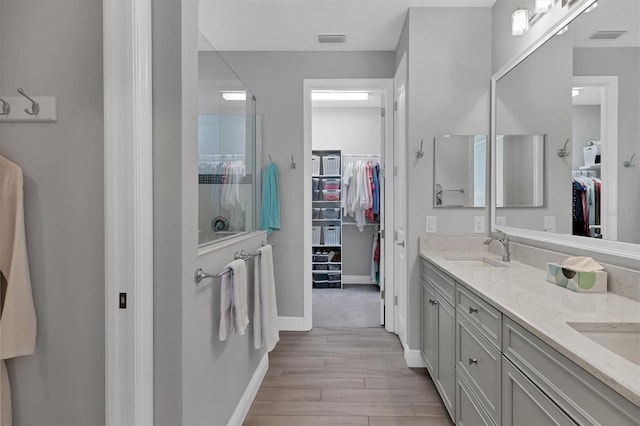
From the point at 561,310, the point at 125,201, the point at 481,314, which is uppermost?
the point at 125,201

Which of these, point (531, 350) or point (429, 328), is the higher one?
point (531, 350)

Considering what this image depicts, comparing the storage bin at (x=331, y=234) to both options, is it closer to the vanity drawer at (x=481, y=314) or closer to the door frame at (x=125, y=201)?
the vanity drawer at (x=481, y=314)

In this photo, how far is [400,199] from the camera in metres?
3.30

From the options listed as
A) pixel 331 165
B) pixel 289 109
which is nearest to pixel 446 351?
pixel 289 109

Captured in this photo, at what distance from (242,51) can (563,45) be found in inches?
111

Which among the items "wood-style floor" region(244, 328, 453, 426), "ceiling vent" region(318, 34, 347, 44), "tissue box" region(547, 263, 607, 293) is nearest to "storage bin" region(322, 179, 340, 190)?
"ceiling vent" region(318, 34, 347, 44)

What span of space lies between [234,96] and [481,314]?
199cm

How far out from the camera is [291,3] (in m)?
2.79

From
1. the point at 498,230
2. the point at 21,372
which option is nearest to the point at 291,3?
the point at 498,230

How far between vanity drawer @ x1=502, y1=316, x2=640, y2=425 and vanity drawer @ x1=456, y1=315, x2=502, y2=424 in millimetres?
183

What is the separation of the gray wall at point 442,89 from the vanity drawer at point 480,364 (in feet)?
3.51

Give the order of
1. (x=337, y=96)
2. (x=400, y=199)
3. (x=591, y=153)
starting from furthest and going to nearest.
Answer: (x=337, y=96) → (x=400, y=199) → (x=591, y=153)

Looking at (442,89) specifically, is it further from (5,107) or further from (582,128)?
(5,107)

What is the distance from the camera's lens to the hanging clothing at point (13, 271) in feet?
3.94
